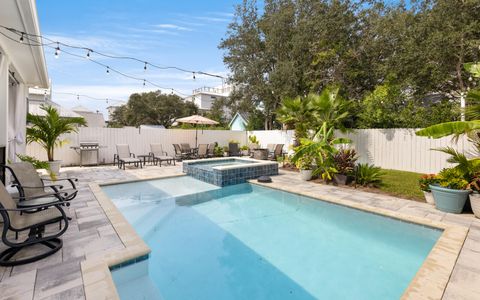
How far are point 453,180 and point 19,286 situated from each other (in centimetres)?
755

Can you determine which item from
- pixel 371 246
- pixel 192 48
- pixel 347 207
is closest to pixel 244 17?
A: pixel 192 48

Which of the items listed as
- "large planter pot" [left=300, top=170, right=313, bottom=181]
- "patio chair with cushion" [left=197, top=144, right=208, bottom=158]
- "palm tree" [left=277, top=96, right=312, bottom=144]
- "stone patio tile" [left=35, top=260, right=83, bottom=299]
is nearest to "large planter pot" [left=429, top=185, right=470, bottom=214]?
"large planter pot" [left=300, top=170, right=313, bottom=181]

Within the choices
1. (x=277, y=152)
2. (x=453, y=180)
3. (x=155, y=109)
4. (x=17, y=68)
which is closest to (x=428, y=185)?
(x=453, y=180)

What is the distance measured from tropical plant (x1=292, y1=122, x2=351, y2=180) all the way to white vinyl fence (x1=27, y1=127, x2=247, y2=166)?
28.9 ft

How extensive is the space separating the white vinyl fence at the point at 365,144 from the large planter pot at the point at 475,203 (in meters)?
4.70

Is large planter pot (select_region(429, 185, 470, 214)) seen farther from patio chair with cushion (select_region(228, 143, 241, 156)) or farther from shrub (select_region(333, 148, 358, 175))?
patio chair with cushion (select_region(228, 143, 241, 156))

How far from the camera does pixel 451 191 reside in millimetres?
5082

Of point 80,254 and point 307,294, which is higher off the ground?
point 80,254

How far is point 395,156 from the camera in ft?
33.7

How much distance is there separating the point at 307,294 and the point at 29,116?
34.0ft

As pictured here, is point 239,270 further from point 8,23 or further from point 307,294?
point 8,23

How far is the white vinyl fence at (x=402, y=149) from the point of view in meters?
8.96

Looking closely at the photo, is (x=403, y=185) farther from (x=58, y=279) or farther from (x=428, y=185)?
(x=58, y=279)

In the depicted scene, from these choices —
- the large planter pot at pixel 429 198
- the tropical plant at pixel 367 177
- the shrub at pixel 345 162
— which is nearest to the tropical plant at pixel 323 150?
the shrub at pixel 345 162
